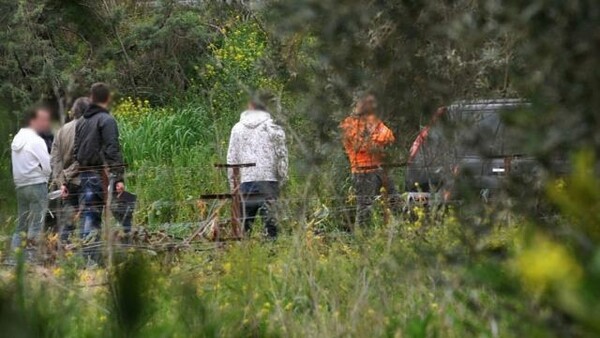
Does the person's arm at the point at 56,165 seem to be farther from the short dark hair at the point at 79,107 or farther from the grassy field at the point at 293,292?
the grassy field at the point at 293,292

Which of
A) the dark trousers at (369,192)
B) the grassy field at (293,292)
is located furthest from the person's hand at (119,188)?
the dark trousers at (369,192)

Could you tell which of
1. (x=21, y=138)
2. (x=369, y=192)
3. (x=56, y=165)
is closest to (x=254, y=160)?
(x=56, y=165)

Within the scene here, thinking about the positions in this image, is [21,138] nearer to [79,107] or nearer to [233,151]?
[233,151]

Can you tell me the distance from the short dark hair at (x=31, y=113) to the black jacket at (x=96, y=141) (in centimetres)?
736

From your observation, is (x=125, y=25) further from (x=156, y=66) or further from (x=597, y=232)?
(x=597, y=232)

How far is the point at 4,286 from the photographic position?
2184 mm

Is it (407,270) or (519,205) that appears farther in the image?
(407,270)

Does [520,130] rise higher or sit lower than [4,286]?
higher

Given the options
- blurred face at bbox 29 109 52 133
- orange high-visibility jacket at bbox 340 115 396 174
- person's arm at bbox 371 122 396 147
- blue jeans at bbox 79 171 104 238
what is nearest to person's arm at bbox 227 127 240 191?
blue jeans at bbox 79 171 104 238

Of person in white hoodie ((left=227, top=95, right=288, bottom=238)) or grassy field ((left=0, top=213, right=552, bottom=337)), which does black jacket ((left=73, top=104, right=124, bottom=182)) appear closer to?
person in white hoodie ((left=227, top=95, right=288, bottom=238))

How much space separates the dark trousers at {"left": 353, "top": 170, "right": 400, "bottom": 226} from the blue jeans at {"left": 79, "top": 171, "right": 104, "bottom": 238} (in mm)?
2113

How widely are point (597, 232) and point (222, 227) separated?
265 inches

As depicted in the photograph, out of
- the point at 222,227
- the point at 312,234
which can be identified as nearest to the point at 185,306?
the point at 312,234

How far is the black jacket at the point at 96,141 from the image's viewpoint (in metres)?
9.77
